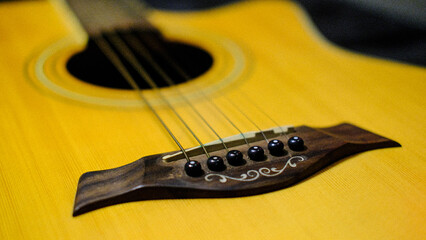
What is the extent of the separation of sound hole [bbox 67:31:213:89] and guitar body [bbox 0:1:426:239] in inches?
0.9

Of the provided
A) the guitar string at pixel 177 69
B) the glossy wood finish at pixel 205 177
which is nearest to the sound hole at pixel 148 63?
the guitar string at pixel 177 69

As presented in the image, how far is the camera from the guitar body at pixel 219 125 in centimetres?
36

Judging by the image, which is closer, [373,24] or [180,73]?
[180,73]

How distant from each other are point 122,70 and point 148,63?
0.20 feet

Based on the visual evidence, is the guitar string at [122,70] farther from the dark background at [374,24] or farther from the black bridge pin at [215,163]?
the dark background at [374,24]

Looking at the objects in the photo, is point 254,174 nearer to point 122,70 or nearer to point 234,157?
point 234,157

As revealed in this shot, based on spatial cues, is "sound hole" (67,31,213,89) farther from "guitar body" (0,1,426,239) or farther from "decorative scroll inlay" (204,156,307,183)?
"decorative scroll inlay" (204,156,307,183)

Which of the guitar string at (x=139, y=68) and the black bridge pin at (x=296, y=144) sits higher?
the black bridge pin at (x=296, y=144)

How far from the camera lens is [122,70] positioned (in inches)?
28.3

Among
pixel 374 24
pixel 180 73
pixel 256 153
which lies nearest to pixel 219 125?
pixel 256 153

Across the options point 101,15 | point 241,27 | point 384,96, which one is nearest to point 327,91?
point 384,96

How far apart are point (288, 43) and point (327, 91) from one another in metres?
0.24

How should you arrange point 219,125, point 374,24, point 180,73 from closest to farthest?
point 219,125 < point 180,73 < point 374,24

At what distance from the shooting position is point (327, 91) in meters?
0.63
